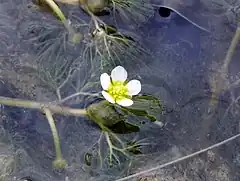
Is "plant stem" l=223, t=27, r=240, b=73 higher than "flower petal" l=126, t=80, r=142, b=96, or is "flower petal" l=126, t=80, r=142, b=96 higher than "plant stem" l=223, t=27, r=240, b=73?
"plant stem" l=223, t=27, r=240, b=73

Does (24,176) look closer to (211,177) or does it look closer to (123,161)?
(123,161)

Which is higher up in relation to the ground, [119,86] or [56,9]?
[56,9]

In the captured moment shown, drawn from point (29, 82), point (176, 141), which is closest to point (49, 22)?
point (29, 82)

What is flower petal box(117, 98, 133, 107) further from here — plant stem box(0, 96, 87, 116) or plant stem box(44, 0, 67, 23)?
plant stem box(44, 0, 67, 23)

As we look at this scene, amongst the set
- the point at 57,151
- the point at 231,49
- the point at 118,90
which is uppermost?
the point at 231,49

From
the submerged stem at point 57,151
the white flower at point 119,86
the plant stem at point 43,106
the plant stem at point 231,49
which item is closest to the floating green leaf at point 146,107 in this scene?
the white flower at point 119,86

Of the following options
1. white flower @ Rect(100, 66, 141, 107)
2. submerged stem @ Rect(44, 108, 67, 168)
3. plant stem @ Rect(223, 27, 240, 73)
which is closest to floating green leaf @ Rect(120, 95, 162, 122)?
white flower @ Rect(100, 66, 141, 107)

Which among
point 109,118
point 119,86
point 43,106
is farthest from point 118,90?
point 43,106

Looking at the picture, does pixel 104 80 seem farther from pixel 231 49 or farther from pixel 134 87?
pixel 231 49
